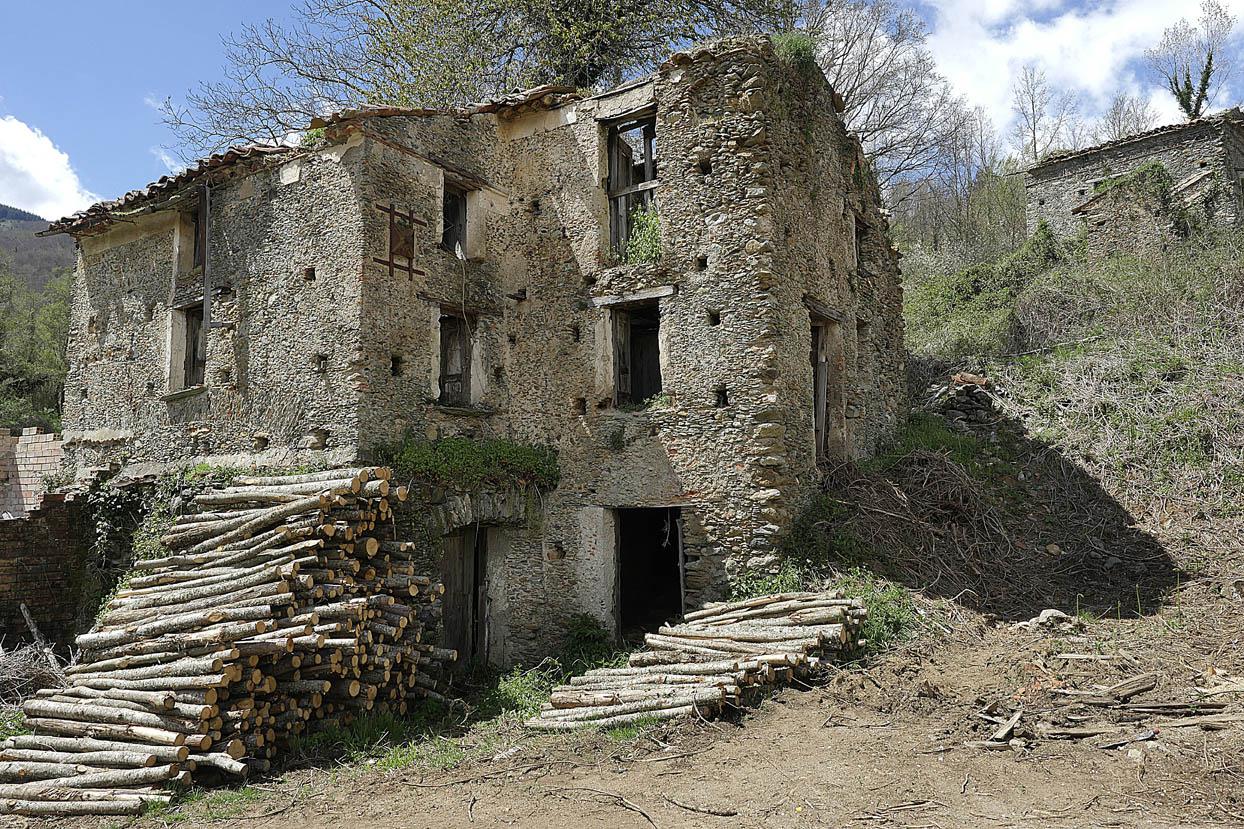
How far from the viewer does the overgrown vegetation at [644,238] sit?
37.6ft

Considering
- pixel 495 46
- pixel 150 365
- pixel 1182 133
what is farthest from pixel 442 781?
pixel 1182 133

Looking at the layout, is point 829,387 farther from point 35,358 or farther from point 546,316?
point 35,358

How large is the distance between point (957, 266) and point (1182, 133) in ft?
21.4

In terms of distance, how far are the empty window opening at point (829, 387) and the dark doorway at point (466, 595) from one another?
5.34 metres

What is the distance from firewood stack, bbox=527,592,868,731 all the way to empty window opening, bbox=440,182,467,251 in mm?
6574

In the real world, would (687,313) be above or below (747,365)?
above

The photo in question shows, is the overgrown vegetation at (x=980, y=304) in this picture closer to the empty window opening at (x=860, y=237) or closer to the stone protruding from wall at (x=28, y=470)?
A: the empty window opening at (x=860, y=237)

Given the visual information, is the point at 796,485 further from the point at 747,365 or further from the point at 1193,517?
the point at 1193,517

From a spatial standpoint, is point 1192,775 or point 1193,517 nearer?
point 1192,775

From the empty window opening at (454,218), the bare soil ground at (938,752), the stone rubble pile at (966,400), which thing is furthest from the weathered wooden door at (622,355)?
the stone rubble pile at (966,400)

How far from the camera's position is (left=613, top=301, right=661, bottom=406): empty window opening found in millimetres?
11859

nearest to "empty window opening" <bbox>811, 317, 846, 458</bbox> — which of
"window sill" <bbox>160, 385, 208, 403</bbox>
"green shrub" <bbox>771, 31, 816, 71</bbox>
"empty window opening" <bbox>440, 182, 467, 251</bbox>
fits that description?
"green shrub" <bbox>771, 31, 816, 71</bbox>

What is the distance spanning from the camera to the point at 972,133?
105 feet

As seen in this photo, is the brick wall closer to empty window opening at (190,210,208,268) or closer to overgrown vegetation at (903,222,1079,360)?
empty window opening at (190,210,208,268)
